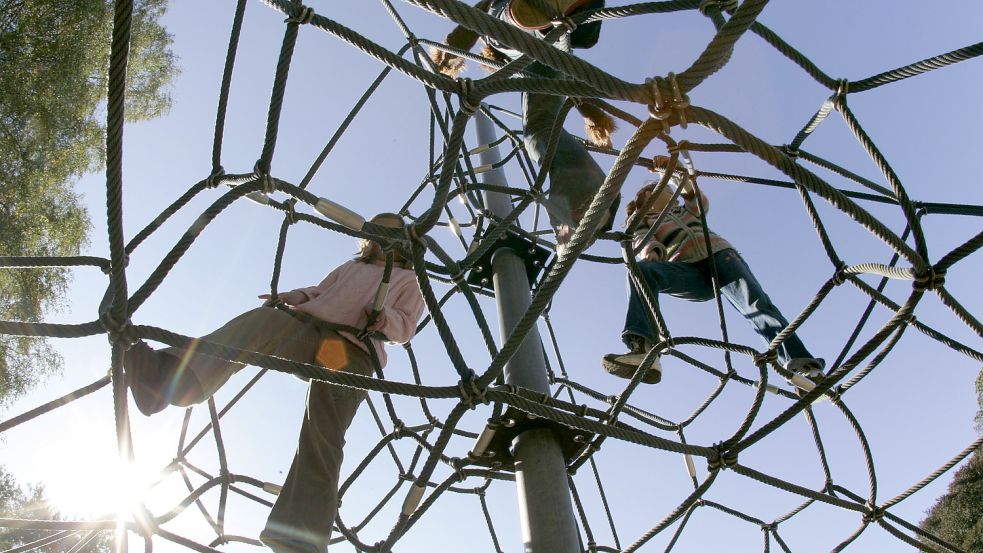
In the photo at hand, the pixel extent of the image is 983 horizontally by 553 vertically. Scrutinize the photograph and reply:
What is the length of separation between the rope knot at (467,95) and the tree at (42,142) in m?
4.09

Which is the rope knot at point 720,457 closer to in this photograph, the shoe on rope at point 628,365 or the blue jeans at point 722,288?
the shoe on rope at point 628,365

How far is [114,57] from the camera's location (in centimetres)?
82

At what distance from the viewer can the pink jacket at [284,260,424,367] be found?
1854 mm

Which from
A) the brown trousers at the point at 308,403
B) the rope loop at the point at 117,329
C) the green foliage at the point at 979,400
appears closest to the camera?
the rope loop at the point at 117,329

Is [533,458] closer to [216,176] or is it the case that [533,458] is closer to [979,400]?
→ [216,176]

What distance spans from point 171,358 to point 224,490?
95cm

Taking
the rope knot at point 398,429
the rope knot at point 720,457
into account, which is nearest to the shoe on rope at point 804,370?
the rope knot at point 720,457

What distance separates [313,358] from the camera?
179 centimetres

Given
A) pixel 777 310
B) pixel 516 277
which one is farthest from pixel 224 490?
pixel 777 310

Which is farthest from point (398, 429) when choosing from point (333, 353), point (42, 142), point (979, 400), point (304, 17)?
point (979, 400)

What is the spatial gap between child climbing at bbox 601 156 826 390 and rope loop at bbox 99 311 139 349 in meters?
1.37

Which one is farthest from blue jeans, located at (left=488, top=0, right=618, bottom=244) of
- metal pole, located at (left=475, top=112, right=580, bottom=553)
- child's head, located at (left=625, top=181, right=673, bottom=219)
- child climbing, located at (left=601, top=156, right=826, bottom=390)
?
child's head, located at (left=625, top=181, right=673, bottom=219)

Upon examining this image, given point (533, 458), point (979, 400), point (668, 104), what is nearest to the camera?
point (668, 104)

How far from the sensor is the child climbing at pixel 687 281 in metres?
2.15
